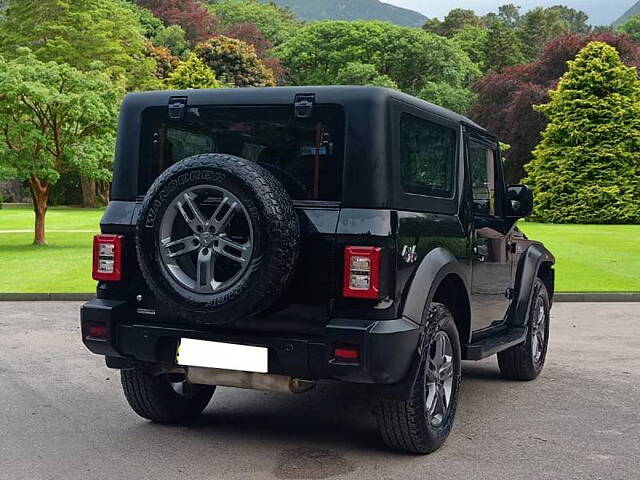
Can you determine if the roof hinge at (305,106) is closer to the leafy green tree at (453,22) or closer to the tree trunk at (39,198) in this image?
the tree trunk at (39,198)

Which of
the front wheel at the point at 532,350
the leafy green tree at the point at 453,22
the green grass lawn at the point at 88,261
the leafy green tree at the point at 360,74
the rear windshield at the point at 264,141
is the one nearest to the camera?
the rear windshield at the point at 264,141

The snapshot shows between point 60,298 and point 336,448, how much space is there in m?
8.23

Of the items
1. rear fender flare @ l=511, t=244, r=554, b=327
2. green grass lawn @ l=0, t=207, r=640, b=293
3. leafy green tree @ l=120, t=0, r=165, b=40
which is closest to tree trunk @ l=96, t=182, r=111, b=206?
leafy green tree @ l=120, t=0, r=165, b=40

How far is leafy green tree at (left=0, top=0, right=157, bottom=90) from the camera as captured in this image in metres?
50.5

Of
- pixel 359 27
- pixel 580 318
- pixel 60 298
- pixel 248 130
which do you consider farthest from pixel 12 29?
pixel 248 130

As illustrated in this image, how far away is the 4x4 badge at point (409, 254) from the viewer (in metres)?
4.66

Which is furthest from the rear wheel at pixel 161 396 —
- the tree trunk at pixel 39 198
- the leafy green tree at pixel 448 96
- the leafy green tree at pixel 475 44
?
the leafy green tree at pixel 475 44

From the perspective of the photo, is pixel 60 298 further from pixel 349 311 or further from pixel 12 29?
pixel 12 29

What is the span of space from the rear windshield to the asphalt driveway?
4.97ft

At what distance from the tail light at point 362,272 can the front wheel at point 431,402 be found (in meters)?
0.58

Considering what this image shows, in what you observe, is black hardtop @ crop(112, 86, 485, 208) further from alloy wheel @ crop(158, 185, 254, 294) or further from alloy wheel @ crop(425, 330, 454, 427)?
alloy wheel @ crop(425, 330, 454, 427)

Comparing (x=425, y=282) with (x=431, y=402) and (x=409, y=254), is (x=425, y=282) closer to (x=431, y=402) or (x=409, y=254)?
(x=409, y=254)

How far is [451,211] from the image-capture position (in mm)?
5469

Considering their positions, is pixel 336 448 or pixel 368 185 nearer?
pixel 368 185
